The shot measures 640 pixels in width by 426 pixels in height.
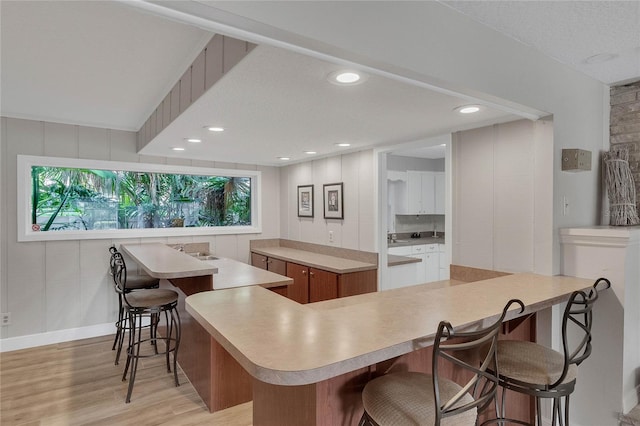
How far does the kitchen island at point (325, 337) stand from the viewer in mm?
1054

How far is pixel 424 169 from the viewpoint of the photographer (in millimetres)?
6254

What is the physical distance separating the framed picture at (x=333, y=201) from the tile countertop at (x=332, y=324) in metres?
2.17

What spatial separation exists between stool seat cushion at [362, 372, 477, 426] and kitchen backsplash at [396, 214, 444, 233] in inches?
194

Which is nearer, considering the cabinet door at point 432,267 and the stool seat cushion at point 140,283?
the stool seat cushion at point 140,283

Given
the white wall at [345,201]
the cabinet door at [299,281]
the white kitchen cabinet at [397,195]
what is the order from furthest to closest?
the white kitchen cabinet at [397,195], the cabinet door at [299,281], the white wall at [345,201]

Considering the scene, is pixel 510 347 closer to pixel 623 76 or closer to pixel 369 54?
pixel 369 54

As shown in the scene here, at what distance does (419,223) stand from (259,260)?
3.18 meters

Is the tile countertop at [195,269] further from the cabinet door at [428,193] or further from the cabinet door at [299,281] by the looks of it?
the cabinet door at [428,193]

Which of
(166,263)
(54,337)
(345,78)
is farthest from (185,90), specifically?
(54,337)

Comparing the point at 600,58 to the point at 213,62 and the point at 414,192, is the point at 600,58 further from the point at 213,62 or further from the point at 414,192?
the point at 414,192

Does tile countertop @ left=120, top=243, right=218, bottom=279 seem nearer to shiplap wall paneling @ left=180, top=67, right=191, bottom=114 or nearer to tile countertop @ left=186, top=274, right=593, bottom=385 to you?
tile countertop @ left=186, top=274, right=593, bottom=385

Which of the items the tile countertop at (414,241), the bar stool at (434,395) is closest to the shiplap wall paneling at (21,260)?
the bar stool at (434,395)

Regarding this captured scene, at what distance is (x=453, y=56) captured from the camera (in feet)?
5.30

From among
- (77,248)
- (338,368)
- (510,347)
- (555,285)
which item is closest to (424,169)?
(555,285)
